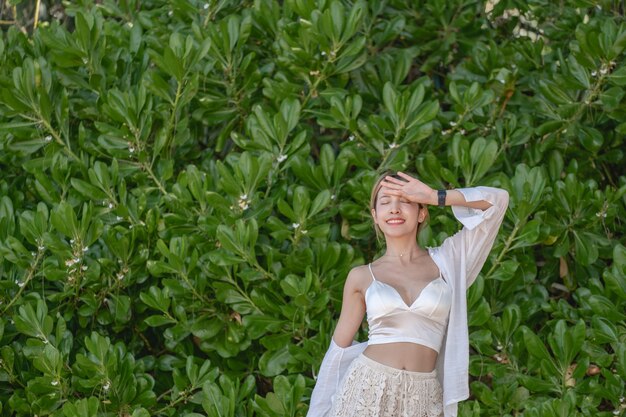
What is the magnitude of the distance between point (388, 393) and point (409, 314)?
0.22 meters

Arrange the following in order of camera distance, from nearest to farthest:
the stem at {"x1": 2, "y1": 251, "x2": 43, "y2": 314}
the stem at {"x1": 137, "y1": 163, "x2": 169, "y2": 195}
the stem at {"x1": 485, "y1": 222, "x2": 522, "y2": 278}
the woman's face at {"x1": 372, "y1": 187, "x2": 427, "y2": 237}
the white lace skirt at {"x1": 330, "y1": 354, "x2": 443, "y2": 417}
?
the white lace skirt at {"x1": 330, "y1": 354, "x2": 443, "y2": 417}, the woman's face at {"x1": 372, "y1": 187, "x2": 427, "y2": 237}, the stem at {"x1": 485, "y1": 222, "x2": 522, "y2": 278}, the stem at {"x1": 2, "y1": 251, "x2": 43, "y2": 314}, the stem at {"x1": 137, "y1": 163, "x2": 169, "y2": 195}

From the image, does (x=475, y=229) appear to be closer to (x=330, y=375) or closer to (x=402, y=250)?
(x=402, y=250)

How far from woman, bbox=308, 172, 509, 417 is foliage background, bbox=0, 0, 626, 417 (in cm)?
79

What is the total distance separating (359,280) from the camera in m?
3.12

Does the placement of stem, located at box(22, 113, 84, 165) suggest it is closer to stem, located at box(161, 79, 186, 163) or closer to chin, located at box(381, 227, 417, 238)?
stem, located at box(161, 79, 186, 163)

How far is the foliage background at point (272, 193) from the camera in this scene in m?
4.05

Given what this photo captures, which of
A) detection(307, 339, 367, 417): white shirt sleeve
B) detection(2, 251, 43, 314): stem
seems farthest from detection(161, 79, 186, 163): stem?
detection(307, 339, 367, 417): white shirt sleeve

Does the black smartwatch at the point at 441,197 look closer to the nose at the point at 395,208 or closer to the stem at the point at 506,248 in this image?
the nose at the point at 395,208

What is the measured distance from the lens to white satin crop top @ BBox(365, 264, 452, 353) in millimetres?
2996

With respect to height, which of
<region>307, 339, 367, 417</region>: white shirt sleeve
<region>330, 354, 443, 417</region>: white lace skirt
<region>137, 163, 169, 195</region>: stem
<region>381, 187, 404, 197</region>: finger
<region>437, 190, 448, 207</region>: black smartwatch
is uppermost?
<region>437, 190, 448, 207</region>: black smartwatch

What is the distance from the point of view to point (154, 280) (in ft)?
15.0

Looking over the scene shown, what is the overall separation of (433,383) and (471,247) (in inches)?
15.6

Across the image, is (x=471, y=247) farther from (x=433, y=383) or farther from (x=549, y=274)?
(x=549, y=274)

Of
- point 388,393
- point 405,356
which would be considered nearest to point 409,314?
point 405,356
